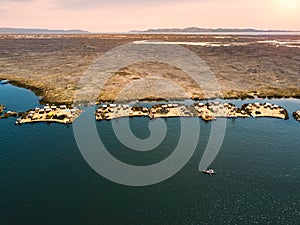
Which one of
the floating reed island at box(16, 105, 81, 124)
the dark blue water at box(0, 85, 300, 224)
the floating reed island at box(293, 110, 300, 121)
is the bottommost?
the dark blue water at box(0, 85, 300, 224)

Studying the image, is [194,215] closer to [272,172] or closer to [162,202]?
[162,202]

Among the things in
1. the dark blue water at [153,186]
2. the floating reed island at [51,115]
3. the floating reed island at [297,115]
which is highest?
the floating reed island at [297,115]

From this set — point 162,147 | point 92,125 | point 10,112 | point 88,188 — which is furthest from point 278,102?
point 10,112

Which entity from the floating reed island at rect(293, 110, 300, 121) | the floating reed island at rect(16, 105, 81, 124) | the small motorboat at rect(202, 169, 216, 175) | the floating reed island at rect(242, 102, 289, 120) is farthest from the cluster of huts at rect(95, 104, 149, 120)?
the floating reed island at rect(293, 110, 300, 121)

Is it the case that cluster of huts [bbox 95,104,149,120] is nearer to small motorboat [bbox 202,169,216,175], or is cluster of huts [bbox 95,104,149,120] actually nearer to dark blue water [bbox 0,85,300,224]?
dark blue water [bbox 0,85,300,224]

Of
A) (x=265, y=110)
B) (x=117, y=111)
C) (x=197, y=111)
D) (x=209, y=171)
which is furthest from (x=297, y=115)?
(x=117, y=111)

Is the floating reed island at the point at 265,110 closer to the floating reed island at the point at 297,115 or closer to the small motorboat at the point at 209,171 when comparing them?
the floating reed island at the point at 297,115

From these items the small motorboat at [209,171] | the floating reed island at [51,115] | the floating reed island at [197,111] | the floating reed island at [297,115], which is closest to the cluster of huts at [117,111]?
the floating reed island at [197,111]
